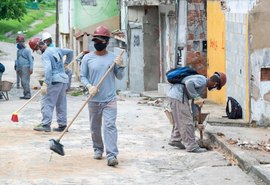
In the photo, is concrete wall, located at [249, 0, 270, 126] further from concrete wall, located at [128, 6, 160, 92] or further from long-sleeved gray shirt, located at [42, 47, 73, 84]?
concrete wall, located at [128, 6, 160, 92]

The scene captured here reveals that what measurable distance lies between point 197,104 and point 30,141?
3021 mm

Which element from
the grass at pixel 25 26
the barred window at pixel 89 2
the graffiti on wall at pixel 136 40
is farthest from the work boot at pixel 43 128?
the grass at pixel 25 26

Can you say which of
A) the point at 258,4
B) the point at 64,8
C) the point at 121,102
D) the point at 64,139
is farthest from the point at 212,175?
the point at 64,8

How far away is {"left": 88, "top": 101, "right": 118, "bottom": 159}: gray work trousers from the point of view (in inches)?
390

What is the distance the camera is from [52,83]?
43.3ft

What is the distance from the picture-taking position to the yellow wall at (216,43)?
16.8 meters

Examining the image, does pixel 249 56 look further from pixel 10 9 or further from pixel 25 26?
pixel 25 26

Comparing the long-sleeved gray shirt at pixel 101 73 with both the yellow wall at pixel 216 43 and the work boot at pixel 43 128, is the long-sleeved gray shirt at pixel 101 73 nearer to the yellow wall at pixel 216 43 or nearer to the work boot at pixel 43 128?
the work boot at pixel 43 128

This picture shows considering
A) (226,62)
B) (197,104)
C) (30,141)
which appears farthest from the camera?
(226,62)

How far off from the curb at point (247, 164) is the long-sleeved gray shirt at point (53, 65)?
3.51 metres

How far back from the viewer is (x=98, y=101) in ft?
33.0

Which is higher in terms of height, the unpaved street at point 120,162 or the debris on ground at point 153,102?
the unpaved street at point 120,162

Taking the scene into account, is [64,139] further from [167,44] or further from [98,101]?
[167,44]

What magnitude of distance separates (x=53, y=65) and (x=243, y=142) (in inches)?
158
